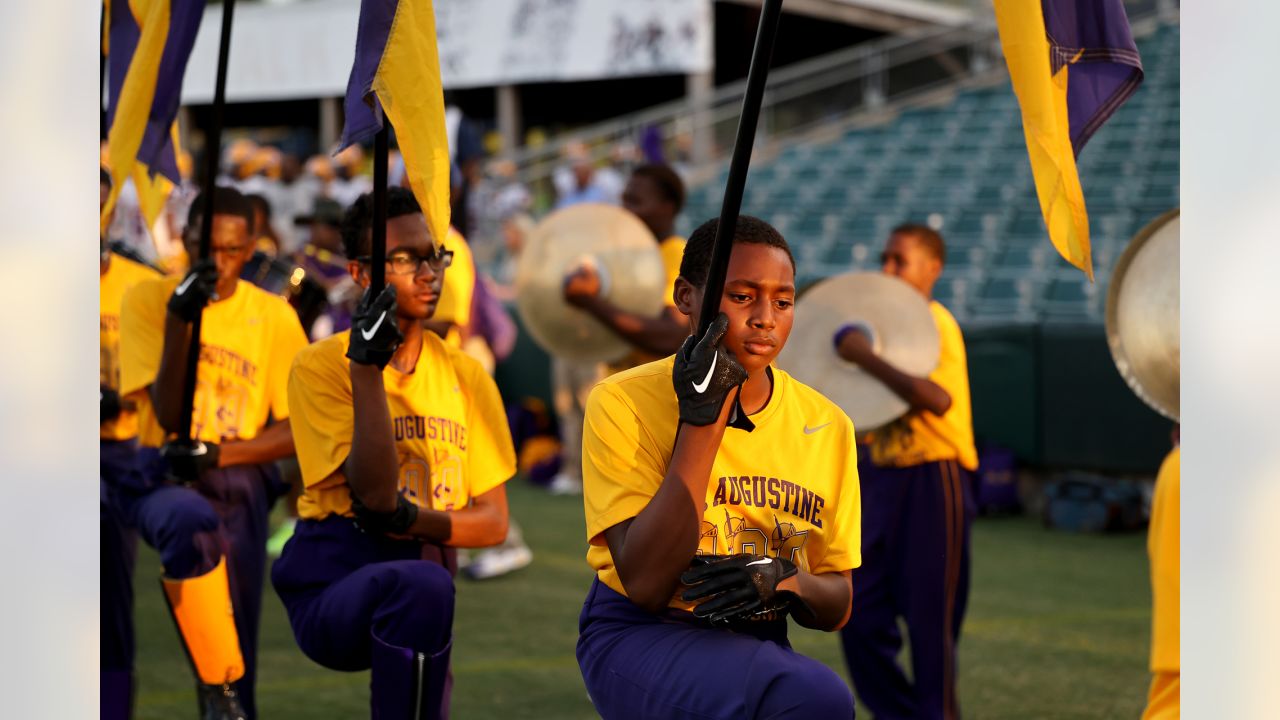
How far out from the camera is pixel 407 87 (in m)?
3.51

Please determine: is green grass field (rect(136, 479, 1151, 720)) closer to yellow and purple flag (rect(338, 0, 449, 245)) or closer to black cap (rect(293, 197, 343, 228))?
black cap (rect(293, 197, 343, 228))

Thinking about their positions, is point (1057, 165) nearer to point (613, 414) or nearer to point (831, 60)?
point (613, 414)

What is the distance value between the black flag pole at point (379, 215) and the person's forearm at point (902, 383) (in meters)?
2.09

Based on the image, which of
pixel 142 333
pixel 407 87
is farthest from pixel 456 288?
pixel 407 87

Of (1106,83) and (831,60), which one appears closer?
(1106,83)

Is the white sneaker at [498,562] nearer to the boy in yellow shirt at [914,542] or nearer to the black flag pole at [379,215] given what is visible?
the boy in yellow shirt at [914,542]

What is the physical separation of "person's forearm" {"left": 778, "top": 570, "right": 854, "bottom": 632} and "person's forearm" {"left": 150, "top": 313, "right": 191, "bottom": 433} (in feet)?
7.86

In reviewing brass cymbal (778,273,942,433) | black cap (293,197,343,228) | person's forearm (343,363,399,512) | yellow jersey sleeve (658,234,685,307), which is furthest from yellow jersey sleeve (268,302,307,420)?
black cap (293,197,343,228)

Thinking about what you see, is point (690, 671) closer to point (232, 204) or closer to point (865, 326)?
point (865, 326)

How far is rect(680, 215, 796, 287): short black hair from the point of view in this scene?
313 cm

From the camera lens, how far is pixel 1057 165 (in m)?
3.41
